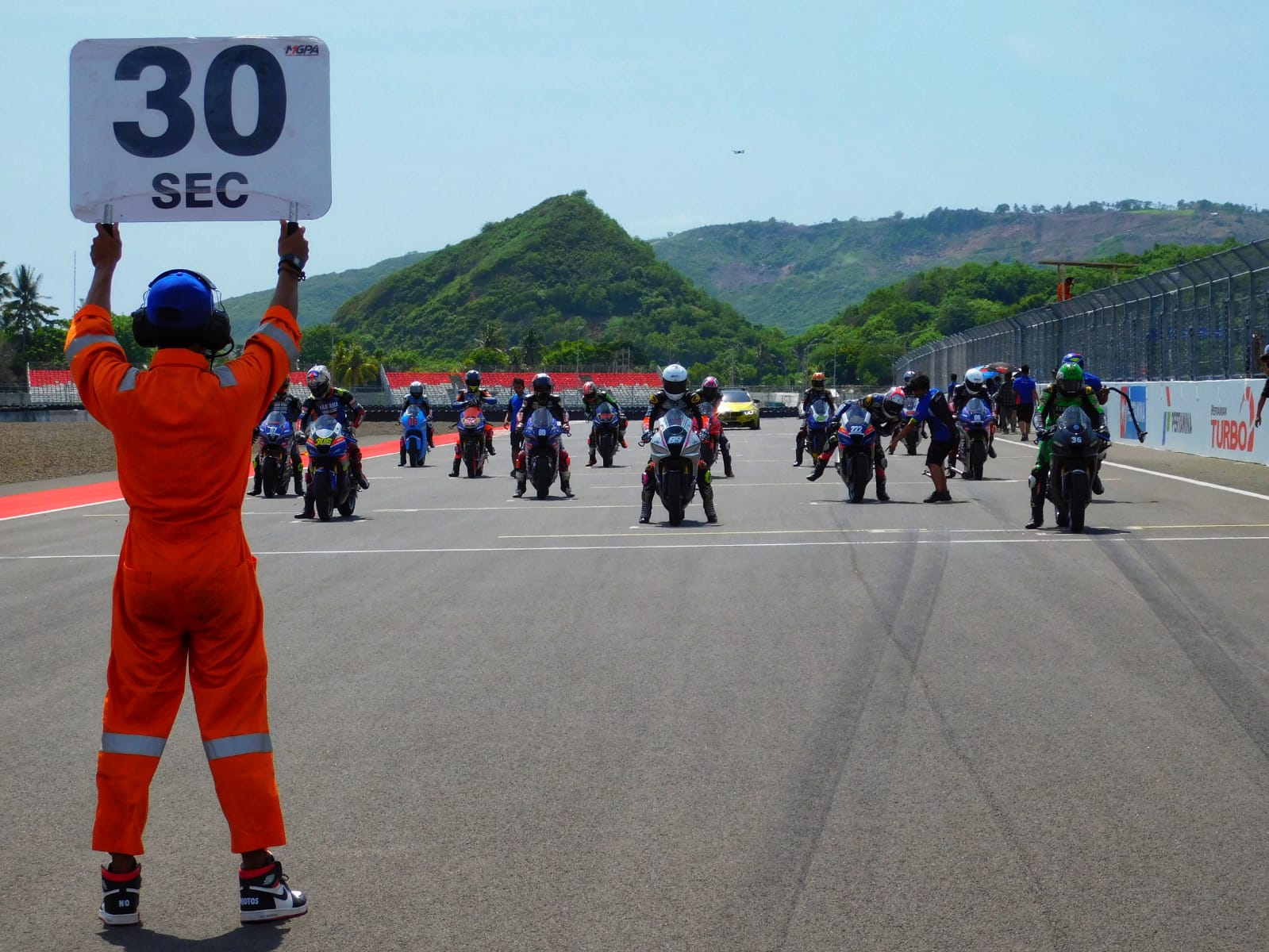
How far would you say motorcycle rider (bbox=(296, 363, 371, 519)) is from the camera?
60.9 feet

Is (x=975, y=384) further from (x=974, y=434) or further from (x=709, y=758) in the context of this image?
(x=709, y=758)

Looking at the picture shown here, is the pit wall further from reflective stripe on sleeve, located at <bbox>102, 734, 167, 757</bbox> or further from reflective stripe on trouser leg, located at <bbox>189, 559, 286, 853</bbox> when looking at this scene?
reflective stripe on sleeve, located at <bbox>102, 734, 167, 757</bbox>

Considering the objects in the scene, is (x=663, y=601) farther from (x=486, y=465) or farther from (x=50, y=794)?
(x=486, y=465)

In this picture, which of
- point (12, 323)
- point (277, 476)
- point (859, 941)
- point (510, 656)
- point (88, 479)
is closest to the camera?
point (859, 941)

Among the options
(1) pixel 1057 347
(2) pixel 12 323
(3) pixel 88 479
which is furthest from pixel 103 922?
(2) pixel 12 323

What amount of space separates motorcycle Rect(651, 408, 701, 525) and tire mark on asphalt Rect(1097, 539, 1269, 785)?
482 cm

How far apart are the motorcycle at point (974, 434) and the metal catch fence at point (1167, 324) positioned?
15.6ft

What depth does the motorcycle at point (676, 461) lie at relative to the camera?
55.8 feet

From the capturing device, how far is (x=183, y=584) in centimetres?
446

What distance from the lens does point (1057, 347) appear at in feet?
147

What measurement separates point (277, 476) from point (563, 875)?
59.1 ft

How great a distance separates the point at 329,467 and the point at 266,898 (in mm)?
14327

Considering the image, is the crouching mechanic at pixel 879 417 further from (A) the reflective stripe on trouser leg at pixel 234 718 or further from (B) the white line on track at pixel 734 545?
(A) the reflective stripe on trouser leg at pixel 234 718

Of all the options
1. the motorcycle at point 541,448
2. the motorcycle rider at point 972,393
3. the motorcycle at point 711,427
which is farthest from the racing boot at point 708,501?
the motorcycle rider at point 972,393
